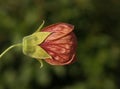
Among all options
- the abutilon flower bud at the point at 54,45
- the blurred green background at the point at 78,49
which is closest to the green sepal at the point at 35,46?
the abutilon flower bud at the point at 54,45

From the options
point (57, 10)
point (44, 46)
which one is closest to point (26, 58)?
point (57, 10)

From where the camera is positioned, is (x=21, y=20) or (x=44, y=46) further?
(x=21, y=20)

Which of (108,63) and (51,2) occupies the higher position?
(51,2)

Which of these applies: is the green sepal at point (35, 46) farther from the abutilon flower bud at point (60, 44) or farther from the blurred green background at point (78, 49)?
the blurred green background at point (78, 49)

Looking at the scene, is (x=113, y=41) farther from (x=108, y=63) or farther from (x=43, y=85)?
(x=43, y=85)

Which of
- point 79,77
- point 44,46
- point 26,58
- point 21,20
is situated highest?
point 44,46

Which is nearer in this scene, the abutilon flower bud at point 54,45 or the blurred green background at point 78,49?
the abutilon flower bud at point 54,45

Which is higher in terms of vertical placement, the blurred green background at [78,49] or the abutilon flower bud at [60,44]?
the abutilon flower bud at [60,44]

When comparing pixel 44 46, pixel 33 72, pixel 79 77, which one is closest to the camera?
pixel 44 46
